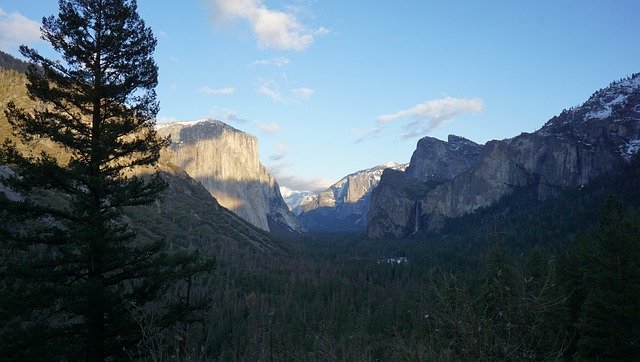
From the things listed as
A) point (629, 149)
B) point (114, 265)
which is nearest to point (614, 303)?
point (114, 265)

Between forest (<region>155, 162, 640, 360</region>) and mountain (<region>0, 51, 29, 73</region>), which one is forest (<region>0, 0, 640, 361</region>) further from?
mountain (<region>0, 51, 29, 73</region>)

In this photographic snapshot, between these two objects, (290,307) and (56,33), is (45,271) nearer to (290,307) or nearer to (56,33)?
(56,33)

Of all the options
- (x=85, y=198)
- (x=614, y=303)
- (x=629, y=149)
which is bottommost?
(x=614, y=303)

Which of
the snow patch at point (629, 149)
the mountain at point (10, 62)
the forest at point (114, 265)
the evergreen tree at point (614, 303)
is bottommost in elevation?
the evergreen tree at point (614, 303)

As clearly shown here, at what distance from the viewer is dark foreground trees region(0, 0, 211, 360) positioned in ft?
41.5

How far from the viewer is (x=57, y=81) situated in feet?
47.1

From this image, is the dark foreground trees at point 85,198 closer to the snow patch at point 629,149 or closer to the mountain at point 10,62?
the mountain at point 10,62

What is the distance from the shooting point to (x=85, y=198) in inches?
537

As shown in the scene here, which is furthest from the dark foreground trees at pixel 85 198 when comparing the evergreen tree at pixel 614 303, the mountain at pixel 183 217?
the mountain at pixel 183 217

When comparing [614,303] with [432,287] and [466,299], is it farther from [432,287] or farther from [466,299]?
[466,299]

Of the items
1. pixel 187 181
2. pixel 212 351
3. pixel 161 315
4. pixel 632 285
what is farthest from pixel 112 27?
pixel 187 181

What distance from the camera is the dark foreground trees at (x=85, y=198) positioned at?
498 inches

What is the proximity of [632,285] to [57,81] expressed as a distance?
111ft

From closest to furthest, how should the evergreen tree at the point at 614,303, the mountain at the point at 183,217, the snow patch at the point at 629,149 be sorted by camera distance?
the evergreen tree at the point at 614,303 < the mountain at the point at 183,217 < the snow patch at the point at 629,149
